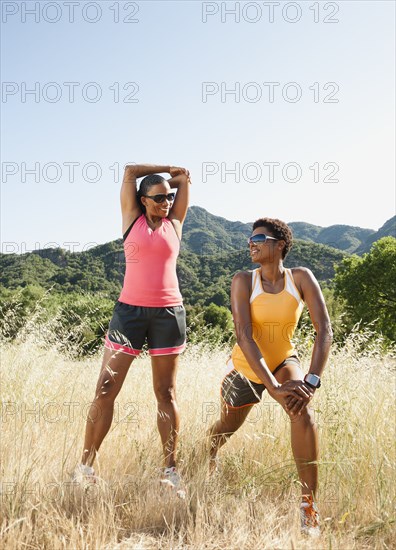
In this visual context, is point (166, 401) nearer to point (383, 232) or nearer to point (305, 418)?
point (305, 418)

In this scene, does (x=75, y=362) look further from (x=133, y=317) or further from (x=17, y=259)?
(x=17, y=259)

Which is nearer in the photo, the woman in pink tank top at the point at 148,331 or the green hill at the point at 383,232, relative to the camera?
the woman in pink tank top at the point at 148,331

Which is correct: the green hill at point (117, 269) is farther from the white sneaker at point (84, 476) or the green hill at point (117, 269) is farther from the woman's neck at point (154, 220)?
the white sneaker at point (84, 476)

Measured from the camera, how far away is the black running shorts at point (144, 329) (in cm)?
316

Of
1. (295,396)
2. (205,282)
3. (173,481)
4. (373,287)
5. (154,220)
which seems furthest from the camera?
(205,282)

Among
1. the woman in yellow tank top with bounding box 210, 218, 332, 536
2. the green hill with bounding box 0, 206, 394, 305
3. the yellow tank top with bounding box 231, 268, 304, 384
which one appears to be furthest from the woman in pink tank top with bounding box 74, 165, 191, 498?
the green hill with bounding box 0, 206, 394, 305

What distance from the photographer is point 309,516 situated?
8.39ft

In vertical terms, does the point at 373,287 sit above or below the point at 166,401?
above

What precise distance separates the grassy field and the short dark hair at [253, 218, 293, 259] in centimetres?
111

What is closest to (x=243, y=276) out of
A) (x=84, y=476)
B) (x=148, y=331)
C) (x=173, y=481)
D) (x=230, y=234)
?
(x=148, y=331)

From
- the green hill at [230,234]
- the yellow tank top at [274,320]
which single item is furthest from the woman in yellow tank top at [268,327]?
the green hill at [230,234]

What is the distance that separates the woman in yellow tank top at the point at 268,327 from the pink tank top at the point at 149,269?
0.45 meters

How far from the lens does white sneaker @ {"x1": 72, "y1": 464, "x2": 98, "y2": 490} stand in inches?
110

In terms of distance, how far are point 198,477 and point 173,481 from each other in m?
0.18
